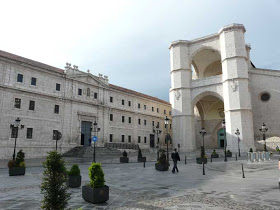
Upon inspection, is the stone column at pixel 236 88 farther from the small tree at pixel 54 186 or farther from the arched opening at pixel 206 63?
the small tree at pixel 54 186

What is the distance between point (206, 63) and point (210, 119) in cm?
1200

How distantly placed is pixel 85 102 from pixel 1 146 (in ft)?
42.0

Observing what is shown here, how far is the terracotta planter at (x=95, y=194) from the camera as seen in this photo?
20.5ft

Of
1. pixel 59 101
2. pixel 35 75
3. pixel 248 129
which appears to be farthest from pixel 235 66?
pixel 35 75

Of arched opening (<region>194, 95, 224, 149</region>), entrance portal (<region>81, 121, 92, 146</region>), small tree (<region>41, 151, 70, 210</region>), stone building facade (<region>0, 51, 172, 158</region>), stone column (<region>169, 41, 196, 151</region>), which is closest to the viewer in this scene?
small tree (<region>41, 151, 70, 210</region>)

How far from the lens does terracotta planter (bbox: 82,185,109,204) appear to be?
20.5 ft

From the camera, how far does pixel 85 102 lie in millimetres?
33125

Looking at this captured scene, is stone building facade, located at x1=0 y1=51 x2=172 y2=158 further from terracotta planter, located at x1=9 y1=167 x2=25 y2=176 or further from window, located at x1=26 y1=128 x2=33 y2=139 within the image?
terracotta planter, located at x1=9 y1=167 x2=25 y2=176

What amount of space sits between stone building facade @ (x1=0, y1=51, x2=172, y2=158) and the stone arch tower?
8.81 meters

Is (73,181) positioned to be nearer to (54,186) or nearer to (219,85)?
(54,186)

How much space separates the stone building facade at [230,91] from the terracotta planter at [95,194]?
3030 cm

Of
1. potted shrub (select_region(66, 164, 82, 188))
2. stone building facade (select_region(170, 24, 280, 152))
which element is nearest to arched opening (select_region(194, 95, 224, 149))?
stone building facade (select_region(170, 24, 280, 152))

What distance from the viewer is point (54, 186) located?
171 inches

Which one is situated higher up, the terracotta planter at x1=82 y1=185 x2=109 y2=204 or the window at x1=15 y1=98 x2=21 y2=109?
the window at x1=15 y1=98 x2=21 y2=109
